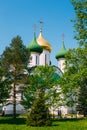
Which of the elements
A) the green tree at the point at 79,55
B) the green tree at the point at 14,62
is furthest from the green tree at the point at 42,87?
the green tree at the point at 79,55

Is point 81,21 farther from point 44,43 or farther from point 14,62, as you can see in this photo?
point 44,43

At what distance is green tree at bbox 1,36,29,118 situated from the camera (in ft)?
125

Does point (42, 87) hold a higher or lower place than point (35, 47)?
lower

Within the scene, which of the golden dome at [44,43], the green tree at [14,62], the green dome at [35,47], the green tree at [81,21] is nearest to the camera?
the green tree at [81,21]

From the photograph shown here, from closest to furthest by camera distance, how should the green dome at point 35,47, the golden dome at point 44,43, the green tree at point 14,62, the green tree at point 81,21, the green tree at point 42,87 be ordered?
1. the green tree at point 81,21
2. the green tree at point 14,62
3. the green tree at point 42,87
4. the green dome at point 35,47
5. the golden dome at point 44,43

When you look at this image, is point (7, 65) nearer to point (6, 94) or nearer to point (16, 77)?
point (16, 77)

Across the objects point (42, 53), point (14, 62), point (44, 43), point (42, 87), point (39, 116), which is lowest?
point (39, 116)

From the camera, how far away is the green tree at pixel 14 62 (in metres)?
38.2

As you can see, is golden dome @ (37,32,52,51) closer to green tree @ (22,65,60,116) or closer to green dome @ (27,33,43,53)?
green dome @ (27,33,43,53)

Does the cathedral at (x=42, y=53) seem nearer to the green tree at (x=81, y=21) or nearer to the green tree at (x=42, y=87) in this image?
the green tree at (x=42, y=87)

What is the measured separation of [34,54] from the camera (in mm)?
60344

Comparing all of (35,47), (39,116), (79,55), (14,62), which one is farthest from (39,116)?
(35,47)

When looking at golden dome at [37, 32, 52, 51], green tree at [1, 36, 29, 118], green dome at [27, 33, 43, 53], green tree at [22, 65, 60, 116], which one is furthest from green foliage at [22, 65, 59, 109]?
golden dome at [37, 32, 52, 51]

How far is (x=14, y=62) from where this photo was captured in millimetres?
38656
